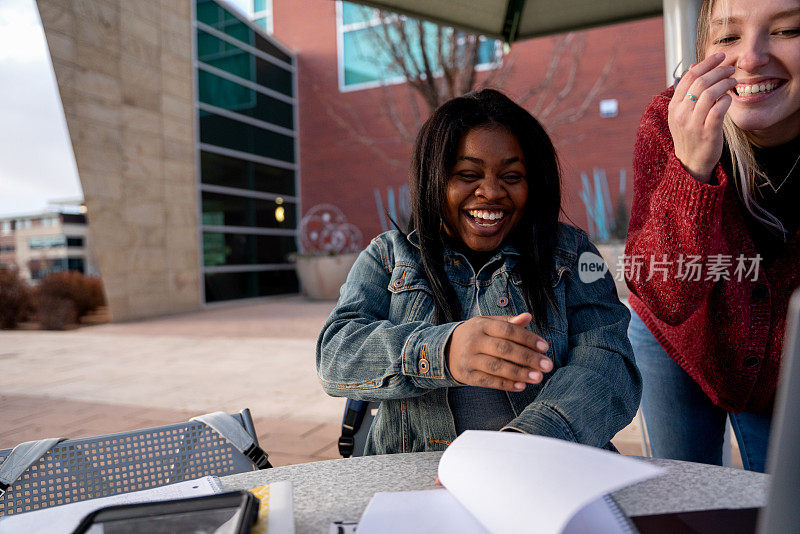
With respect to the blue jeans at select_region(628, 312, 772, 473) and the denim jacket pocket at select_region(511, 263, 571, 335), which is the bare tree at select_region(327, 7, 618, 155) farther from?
the denim jacket pocket at select_region(511, 263, 571, 335)

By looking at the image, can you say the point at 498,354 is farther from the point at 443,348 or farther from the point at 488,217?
the point at 488,217

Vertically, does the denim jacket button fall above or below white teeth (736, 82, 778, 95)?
below

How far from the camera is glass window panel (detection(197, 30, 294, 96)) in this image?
25.6 feet

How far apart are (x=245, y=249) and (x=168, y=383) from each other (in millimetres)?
5413

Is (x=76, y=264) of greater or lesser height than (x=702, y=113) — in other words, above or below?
below

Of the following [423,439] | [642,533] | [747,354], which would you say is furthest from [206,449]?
[747,354]

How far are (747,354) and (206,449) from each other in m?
1.04

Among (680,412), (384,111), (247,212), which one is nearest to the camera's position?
(680,412)

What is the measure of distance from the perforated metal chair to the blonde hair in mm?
1017

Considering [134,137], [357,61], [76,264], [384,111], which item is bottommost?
[76,264]

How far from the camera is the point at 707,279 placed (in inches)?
39.8

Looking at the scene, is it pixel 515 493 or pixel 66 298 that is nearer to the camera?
pixel 515 493

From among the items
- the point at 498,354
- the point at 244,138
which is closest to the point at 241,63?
the point at 244,138

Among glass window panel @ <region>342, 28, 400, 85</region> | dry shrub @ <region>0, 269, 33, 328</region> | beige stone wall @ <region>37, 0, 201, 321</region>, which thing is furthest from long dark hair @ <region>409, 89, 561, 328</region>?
glass window panel @ <region>342, 28, 400, 85</region>
